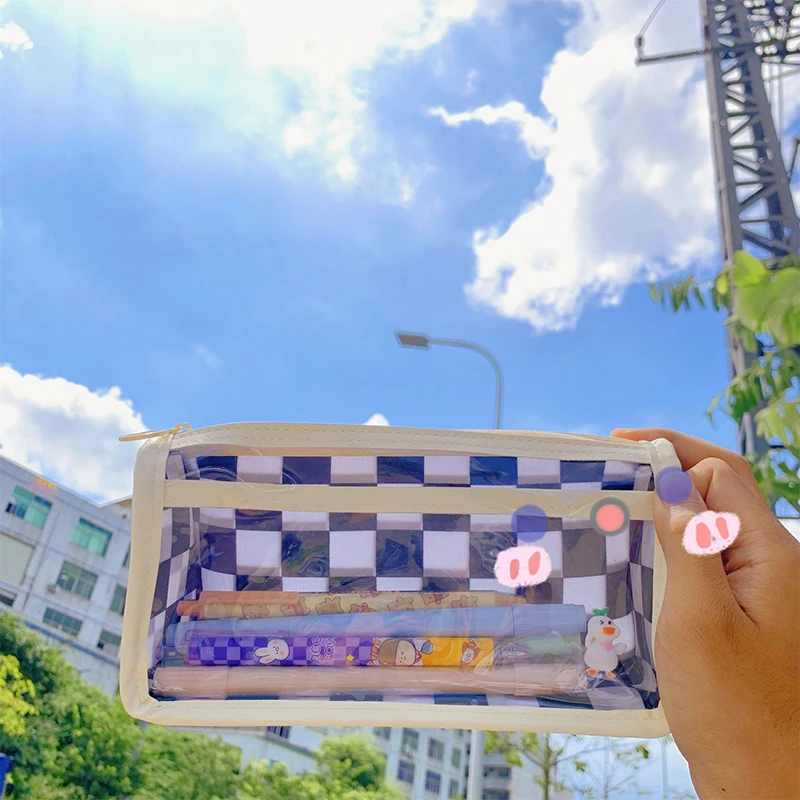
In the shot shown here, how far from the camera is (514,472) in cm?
118

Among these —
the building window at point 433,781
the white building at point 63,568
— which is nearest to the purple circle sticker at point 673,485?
A: the white building at point 63,568

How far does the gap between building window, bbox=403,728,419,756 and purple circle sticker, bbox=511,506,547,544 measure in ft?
113

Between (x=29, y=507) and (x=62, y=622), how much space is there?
163 inches

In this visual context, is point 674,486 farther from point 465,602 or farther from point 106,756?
point 106,756

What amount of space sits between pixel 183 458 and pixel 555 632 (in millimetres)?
713

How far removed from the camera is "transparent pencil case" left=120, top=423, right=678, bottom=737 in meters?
1.14

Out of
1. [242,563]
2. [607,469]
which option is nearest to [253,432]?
[242,563]

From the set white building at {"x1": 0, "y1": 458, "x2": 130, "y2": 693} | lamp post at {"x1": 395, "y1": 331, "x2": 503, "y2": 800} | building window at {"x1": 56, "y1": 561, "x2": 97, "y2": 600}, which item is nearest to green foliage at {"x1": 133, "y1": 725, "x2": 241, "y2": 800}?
white building at {"x1": 0, "y1": 458, "x2": 130, "y2": 693}

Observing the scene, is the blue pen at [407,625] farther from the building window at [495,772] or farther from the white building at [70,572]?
the building window at [495,772]

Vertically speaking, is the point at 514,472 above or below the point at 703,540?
above

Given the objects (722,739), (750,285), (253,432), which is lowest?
(722,739)

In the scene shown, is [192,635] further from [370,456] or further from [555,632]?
[555,632]

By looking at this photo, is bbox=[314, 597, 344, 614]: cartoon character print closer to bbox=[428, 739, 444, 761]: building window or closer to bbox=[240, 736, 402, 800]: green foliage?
bbox=[240, 736, 402, 800]: green foliage

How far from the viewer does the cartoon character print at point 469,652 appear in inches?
46.6
